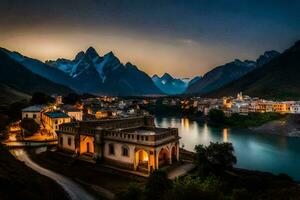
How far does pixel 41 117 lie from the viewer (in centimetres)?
6444

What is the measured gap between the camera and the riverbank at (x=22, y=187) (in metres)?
20.7

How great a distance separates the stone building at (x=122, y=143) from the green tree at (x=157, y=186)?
11.4m

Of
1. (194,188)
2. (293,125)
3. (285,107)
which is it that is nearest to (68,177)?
(194,188)

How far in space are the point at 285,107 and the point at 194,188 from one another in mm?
115714

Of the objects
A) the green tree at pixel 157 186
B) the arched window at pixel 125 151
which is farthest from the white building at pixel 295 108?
the green tree at pixel 157 186

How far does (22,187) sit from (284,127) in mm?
85838

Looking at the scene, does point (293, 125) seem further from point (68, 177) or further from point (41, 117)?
point (68, 177)

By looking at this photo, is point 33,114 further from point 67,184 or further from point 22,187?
point 22,187

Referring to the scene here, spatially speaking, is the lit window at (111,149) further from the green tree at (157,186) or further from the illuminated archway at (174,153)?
the green tree at (157,186)

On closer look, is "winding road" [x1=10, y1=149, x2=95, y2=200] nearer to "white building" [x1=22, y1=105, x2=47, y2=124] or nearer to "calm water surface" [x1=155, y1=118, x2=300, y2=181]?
"white building" [x1=22, y1=105, x2=47, y2=124]

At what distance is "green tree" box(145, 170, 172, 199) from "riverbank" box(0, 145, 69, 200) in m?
9.18

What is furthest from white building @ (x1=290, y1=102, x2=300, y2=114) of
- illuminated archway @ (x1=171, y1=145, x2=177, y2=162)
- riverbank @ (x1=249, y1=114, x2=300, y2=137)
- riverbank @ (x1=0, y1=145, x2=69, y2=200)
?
Answer: riverbank @ (x1=0, y1=145, x2=69, y2=200)

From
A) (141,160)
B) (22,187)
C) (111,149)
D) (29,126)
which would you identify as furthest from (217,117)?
(22,187)

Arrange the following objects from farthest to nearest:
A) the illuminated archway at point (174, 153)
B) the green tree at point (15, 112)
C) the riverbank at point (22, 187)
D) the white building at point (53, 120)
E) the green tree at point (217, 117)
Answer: the green tree at point (217, 117)
the green tree at point (15, 112)
the white building at point (53, 120)
the illuminated archway at point (174, 153)
the riverbank at point (22, 187)
